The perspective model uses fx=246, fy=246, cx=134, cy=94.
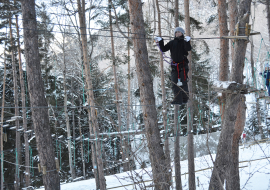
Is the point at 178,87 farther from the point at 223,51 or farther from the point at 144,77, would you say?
the point at 223,51

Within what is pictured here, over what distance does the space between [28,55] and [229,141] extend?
4.91 metres

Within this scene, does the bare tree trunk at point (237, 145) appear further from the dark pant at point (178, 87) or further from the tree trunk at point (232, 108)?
the dark pant at point (178, 87)

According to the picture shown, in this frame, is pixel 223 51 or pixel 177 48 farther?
pixel 223 51

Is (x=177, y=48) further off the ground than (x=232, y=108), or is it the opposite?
(x=177, y=48)

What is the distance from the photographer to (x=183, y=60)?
4891 millimetres

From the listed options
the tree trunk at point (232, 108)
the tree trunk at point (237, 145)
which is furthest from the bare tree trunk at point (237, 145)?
the tree trunk at point (232, 108)

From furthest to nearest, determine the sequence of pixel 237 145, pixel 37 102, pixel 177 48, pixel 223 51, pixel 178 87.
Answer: pixel 223 51
pixel 237 145
pixel 37 102
pixel 178 87
pixel 177 48

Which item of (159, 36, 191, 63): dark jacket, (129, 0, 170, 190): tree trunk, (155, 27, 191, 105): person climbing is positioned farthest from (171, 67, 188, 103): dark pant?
(129, 0, 170, 190): tree trunk

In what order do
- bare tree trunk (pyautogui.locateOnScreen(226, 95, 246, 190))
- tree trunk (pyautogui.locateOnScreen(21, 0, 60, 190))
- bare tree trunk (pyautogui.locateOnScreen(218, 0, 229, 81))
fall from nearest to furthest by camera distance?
tree trunk (pyautogui.locateOnScreen(21, 0, 60, 190))
bare tree trunk (pyautogui.locateOnScreen(226, 95, 246, 190))
bare tree trunk (pyautogui.locateOnScreen(218, 0, 229, 81))

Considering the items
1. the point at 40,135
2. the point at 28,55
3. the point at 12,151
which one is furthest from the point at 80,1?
the point at 12,151

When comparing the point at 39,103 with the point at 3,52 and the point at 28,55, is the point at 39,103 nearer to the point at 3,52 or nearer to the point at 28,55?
the point at 28,55

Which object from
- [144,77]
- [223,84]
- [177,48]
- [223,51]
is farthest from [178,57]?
[223,51]

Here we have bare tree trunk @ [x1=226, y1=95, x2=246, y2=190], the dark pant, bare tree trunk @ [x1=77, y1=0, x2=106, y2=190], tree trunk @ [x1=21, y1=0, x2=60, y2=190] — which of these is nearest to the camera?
the dark pant

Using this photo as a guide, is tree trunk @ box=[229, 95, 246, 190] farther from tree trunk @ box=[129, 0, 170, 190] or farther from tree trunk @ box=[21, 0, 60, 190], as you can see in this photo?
tree trunk @ box=[21, 0, 60, 190]
